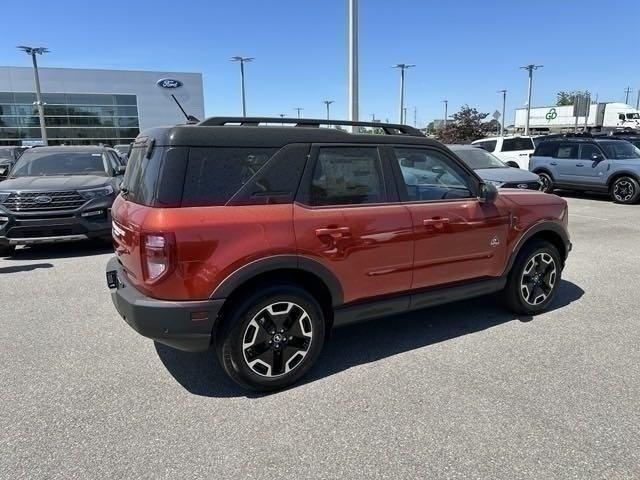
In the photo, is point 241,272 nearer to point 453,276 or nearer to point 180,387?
point 180,387

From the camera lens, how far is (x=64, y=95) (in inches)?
1972

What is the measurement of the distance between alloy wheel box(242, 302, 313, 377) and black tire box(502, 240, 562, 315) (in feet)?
7.39

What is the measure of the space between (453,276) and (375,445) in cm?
180

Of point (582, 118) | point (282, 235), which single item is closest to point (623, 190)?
point (282, 235)

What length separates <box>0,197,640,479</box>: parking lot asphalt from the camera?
8.14 feet

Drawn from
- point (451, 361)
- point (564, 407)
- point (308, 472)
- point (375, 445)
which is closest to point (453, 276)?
point (451, 361)

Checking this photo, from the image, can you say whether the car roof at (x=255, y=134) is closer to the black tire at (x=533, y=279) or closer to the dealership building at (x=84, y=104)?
the black tire at (x=533, y=279)

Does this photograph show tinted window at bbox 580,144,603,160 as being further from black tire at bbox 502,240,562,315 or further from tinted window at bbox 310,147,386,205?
tinted window at bbox 310,147,386,205

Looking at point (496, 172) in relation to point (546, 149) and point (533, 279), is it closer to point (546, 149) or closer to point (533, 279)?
point (546, 149)

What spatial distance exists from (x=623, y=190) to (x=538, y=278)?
10494mm

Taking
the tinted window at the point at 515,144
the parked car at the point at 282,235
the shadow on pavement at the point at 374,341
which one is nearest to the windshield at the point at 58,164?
the parked car at the point at 282,235

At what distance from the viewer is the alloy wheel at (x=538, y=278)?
4459 mm

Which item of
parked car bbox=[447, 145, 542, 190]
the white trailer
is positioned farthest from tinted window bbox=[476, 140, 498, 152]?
the white trailer

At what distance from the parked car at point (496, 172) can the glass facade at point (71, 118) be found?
47.2m
